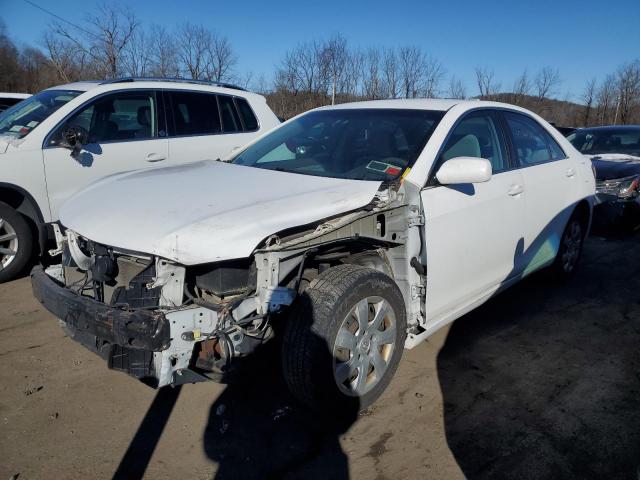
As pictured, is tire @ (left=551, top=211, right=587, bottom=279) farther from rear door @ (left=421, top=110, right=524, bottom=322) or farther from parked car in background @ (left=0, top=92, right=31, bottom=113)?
parked car in background @ (left=0, top=92, right=31, bottom=113)

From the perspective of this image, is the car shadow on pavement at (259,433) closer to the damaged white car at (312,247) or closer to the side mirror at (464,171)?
the damaged white car at (312,247)

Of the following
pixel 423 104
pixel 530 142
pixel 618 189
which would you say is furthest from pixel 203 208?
pixel 618 189

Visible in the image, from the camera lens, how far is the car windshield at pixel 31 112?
4936 mm

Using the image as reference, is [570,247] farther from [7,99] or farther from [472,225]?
[7,99]

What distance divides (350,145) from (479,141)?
0.94 metres

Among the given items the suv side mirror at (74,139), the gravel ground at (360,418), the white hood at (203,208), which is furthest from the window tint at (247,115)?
the gravel ground at (360,418)

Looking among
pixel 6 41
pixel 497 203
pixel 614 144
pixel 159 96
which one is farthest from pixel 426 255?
pixel 6 41

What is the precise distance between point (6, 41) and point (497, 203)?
40.6 metres

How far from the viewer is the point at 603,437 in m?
2.69

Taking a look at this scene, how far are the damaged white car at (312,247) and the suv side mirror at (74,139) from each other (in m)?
1.69

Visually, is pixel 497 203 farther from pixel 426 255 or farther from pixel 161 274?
pixel 161 274

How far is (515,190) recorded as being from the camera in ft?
12.2

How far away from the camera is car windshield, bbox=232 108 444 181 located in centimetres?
321

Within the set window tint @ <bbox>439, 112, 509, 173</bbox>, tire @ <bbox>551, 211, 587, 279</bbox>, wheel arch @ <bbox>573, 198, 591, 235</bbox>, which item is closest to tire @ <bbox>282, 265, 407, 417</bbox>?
window tint @ <bbox>439, 112, 509, 173</bbox>
